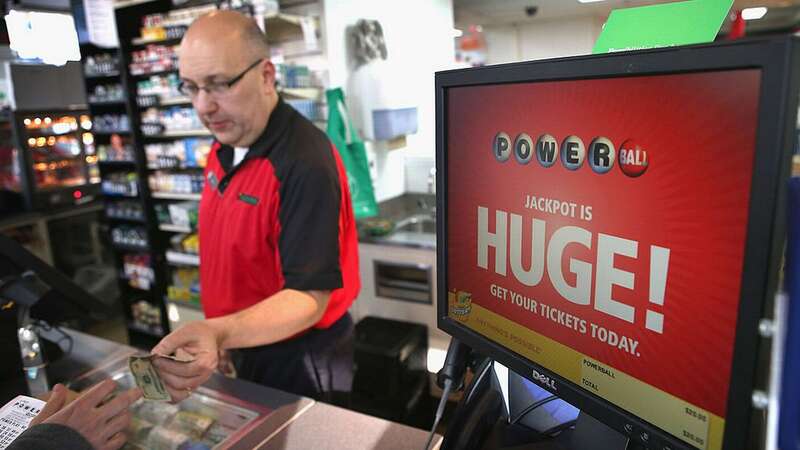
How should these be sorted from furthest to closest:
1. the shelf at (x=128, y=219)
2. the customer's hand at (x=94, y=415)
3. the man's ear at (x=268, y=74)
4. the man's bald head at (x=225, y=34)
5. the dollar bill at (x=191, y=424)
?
the shelf at (x=128, y=219), the man's ear at (x=268, y=74), the man's bald head at (x=225, y=34), the dollar bill at (x=191, y=424), the customer's hand at (x=94, y=415)

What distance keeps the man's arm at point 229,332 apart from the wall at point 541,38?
965 mm

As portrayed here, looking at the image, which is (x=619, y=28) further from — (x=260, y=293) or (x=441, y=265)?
(x=260, y=293)

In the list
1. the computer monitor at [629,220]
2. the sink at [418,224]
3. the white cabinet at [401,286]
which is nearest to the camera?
the computer monitor at [629,220]

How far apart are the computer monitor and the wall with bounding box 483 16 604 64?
3.26 feet

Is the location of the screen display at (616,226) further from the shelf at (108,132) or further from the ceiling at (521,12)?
the shelf at (108,132)

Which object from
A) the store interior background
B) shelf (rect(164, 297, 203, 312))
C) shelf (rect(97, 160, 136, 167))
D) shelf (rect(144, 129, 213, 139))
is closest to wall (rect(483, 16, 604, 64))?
the store interior background

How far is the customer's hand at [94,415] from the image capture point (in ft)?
3.42

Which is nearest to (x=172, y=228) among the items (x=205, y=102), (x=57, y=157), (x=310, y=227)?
(x=57, y=157)

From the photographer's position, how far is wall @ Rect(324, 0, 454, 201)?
10.5ft

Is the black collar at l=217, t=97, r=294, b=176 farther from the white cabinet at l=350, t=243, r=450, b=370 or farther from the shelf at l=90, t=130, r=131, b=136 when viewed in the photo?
the shelf at l=90, t=130, r=131, b=136

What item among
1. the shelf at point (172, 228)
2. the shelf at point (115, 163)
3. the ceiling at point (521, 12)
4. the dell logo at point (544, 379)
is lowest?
the shelf at point (172, 228)

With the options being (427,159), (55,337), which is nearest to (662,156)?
(55,337)

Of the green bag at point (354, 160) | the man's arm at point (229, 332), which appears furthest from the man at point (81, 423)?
the green bag at point (354, 160)

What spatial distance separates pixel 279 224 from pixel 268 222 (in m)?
0.03
